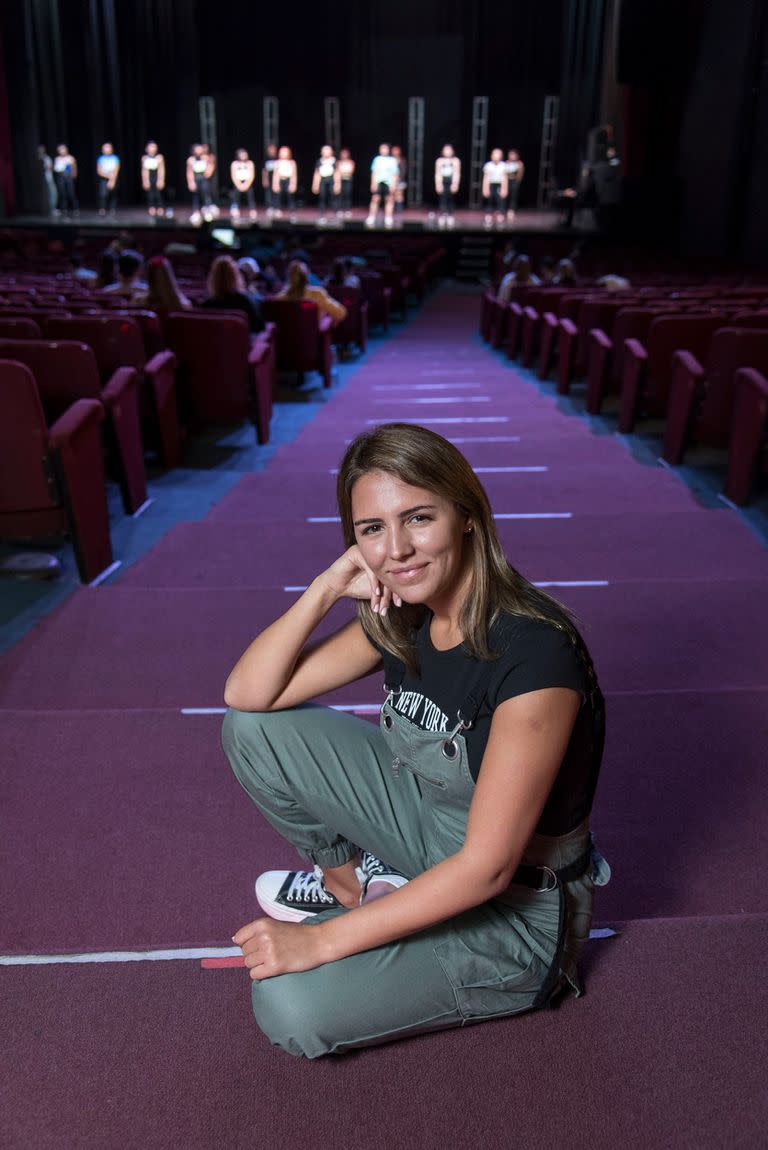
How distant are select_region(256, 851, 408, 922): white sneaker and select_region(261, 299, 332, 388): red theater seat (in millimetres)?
5328

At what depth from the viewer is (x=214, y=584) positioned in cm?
293

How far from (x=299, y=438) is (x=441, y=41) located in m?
15.1

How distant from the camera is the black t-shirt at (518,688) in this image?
3.68 feet

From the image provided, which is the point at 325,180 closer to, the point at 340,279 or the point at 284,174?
the point at 284,174

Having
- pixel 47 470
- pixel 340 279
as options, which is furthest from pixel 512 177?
pixel 47 470

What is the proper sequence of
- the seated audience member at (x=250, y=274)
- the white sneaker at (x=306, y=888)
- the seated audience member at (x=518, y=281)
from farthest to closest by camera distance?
the seated audience member at (x=518, y=281), the seated audience member at (x=250, y=274), the white sneaker at (x=306, y=888)

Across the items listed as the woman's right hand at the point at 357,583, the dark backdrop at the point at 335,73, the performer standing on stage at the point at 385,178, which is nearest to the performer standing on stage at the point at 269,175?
the dark backdrop at the point at 335,73

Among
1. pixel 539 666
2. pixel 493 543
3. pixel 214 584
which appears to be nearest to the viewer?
pixel 539 666

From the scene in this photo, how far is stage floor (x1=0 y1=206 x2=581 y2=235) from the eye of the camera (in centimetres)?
1474

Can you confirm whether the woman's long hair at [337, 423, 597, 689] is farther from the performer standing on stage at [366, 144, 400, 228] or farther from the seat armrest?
the performer standing on stage at [366, 144, 400, 228]

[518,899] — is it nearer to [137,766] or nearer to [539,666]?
[539,666]

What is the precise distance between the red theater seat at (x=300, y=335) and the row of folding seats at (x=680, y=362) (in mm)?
1576

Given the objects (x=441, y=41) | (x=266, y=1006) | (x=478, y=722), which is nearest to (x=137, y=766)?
(x=266, y=1006)

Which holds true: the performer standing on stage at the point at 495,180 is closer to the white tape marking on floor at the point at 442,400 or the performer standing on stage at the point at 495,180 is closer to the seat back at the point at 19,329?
the white tape marking on floor at the point at 442,400
